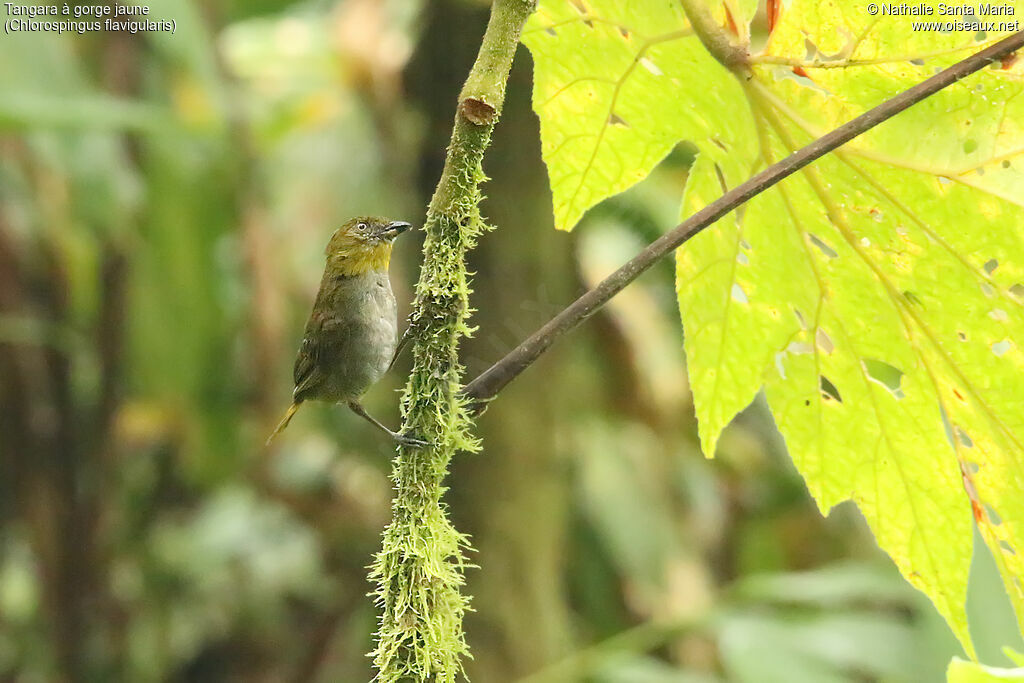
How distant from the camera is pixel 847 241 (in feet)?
3.85

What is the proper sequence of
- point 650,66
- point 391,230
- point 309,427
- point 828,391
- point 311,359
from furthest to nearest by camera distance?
point 309,427 < point 311,359 < point 391,230 < point 828,391 < point 650,66

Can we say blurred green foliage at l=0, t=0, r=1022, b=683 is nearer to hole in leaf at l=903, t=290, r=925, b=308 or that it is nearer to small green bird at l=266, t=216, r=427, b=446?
small green bird at l=266, t=216, r=427, b=446

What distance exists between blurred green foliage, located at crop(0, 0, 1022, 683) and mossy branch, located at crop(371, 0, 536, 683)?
1255 mm

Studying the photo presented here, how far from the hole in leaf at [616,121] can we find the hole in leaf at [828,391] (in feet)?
1.28

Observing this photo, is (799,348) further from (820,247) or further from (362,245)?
(362,245)

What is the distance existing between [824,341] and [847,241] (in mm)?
134

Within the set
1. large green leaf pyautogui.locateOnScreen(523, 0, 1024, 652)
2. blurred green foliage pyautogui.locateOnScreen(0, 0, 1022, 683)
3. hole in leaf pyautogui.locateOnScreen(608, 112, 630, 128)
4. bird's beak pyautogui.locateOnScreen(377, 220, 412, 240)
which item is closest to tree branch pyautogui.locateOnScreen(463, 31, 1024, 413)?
large green leaf pyautogui.locateOnScreen(523, 0, 1024, 652)

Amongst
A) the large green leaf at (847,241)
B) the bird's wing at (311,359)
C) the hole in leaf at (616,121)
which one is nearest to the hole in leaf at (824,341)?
the large green leaf at (847,241)

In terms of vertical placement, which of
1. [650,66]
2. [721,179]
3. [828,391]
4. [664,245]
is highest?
[650,66]

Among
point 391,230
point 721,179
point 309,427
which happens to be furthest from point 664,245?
point 309,427

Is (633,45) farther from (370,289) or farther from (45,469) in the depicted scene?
Answer: (45,469)

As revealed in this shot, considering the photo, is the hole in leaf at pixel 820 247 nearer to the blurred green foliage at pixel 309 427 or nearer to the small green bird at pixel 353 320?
the small green bird at pixel 353 320

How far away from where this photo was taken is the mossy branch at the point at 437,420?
2.84ft

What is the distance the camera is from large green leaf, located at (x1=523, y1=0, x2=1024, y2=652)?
43.5 inches
